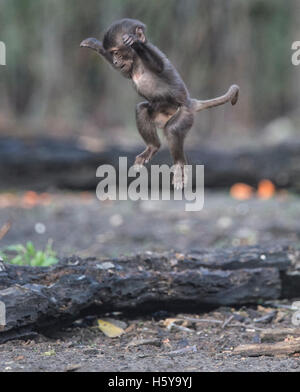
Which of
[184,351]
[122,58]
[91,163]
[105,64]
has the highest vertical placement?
[105,64]

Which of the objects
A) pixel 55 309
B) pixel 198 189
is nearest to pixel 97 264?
pixel 55 309

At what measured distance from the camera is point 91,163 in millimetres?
11672

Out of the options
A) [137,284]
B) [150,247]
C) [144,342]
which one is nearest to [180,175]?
[137,284]

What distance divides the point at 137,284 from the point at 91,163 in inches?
268

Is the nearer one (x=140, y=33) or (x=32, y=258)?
(x=140, y=33)

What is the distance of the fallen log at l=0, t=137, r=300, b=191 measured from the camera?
1147cm

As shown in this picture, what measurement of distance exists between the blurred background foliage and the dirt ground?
7053 mm

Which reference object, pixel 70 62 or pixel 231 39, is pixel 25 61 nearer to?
pixel 70 62

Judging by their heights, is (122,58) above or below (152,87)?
above

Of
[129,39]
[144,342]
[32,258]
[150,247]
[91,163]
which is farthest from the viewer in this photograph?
[91,163]

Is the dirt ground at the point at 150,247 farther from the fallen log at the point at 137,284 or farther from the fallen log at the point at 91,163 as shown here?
the fallen log at the point at 91,163

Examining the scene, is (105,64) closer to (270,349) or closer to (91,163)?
(91,163)

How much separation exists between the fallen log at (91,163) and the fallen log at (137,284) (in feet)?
19.9

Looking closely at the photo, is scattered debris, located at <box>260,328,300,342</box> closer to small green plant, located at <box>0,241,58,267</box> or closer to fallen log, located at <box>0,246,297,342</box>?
fallen log, located at <box>0,246,297,342</box>
